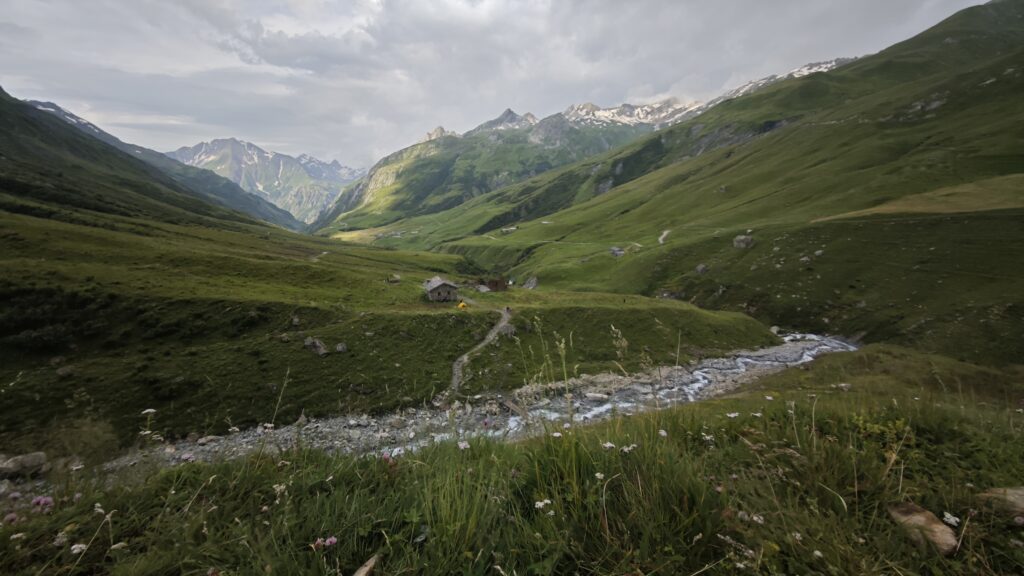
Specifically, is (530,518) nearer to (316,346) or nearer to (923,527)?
(923,527)

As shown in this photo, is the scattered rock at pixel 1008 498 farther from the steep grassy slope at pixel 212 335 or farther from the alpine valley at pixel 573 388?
the steep grassy slope at pixel 212 335

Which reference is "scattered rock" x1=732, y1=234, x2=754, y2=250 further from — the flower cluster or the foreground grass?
the flower cluster

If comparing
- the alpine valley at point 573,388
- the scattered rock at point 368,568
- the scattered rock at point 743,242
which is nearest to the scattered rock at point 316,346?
the alpine valley at point 573,388

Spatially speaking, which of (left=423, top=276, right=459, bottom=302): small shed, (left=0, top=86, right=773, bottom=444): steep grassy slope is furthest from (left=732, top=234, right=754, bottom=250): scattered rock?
(left=423, top=276, right=459, bottom=302): small shed

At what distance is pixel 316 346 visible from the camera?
41500 mm

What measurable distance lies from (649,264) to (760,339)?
3938 cm

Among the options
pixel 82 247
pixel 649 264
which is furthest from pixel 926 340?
pixel 82 247

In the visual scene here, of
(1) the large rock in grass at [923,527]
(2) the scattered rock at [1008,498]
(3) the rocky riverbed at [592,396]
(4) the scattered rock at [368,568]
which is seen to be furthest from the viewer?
(3) the rocky riverbed at [592,396]

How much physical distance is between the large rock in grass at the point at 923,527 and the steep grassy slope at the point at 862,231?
2524 inches

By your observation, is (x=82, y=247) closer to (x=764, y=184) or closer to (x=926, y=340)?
(x=926, y=340)

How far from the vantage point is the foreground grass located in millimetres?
3029

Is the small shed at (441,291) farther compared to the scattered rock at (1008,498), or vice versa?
the small shed at (441,291)

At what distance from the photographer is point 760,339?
188 feet

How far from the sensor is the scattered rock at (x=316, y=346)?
4097 centimetres
